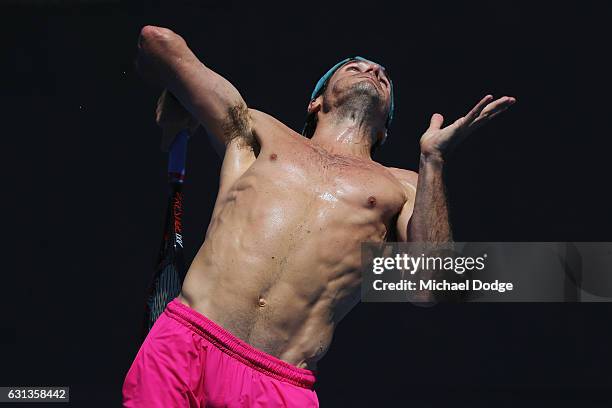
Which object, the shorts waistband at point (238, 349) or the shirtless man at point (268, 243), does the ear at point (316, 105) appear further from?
→ the shorts waistband at point (238, 349)

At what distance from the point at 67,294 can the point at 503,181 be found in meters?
2.41

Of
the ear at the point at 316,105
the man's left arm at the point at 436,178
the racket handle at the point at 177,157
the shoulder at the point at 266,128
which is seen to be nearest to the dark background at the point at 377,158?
A: the ear at the point at 316,105

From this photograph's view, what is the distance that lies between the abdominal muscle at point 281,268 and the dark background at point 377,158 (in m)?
2.30

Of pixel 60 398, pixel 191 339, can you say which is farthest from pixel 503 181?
pixel 191 339

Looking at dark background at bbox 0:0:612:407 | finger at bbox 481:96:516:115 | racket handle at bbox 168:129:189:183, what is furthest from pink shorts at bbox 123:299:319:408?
dark background at bbox 0:0:612:407

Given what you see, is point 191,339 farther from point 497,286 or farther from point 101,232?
point 101,232

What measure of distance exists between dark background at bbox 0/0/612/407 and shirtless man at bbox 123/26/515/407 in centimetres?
229

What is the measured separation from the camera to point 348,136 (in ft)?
9.41

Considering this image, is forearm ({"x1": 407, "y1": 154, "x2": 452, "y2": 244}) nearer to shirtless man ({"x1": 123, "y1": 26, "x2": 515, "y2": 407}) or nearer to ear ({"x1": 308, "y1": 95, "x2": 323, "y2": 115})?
shirtless man ({"x1": 123, "y1": 26, "x2": 515, "y2": 407})

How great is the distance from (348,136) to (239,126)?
352mm

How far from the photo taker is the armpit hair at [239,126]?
270 centimetres

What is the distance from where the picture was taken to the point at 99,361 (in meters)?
5.04

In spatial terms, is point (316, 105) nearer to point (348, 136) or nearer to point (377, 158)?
point (348, 136)

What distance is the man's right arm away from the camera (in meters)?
2.67
